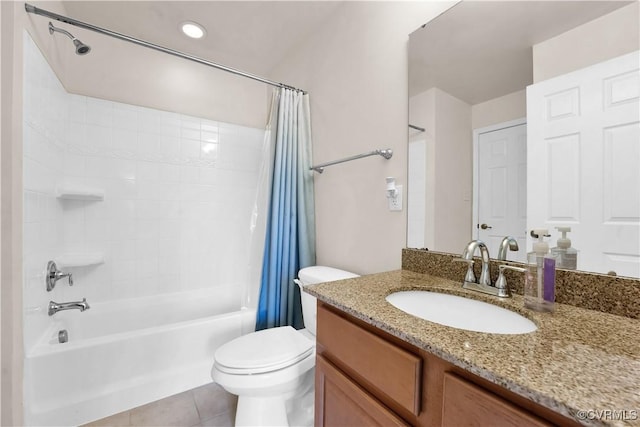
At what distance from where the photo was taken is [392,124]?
1344 millimetres

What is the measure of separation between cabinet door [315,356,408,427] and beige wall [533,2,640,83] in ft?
3.48

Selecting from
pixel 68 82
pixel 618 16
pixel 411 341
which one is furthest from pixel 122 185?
pixel 618 16

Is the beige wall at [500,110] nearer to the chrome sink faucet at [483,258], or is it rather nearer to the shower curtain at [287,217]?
the chrome sink faucet at [483,258]

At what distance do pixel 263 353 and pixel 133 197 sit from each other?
5.22 feet

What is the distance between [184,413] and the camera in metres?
1.46

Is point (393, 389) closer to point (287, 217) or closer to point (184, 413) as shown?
point (287, 217)

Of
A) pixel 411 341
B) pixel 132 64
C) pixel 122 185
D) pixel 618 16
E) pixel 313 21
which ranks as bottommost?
pixel 411 341

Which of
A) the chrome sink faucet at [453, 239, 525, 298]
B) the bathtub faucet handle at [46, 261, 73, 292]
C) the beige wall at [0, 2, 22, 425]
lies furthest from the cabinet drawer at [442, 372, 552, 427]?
the bathtub faucet handle at [46, 261, 73, 292]

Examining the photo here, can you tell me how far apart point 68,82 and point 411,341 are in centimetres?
251

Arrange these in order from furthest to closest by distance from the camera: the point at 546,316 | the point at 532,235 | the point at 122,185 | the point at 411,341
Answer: the point at 122,185, the point at 532,235, the point at 546,316, the point at 411,341

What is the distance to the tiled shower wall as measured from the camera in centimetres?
143

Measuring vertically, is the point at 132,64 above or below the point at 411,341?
above

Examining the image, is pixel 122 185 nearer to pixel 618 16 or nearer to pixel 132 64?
pixel 132 64

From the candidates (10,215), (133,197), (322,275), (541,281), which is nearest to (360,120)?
(322,275)
